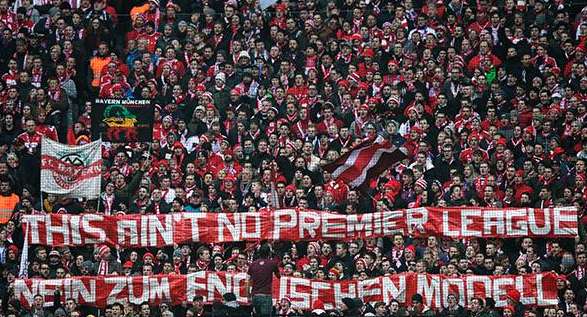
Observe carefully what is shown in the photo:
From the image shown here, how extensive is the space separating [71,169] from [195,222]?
2080mm

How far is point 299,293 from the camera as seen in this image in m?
25.6

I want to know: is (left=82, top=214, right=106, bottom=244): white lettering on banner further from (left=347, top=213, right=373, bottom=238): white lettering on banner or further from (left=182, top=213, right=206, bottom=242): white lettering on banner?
(left=347, top=213, right=373, bottom=238): white lettering on banner

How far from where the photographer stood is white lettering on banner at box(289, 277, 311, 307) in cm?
2555

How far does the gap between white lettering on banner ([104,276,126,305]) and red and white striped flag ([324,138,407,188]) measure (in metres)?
3.42

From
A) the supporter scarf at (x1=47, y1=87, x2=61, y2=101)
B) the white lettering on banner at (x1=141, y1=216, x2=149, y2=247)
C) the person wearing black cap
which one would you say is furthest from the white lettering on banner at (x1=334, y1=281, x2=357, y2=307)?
the supporter scarf at (x1=47, y1=87, x2=61, y2=101)

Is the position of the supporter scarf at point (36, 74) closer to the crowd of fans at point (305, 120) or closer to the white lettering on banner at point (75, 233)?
the crowd of fans at point (305, 120)

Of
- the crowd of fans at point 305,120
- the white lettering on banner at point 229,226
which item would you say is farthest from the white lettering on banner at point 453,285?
the white lettering on banner at point 229,226

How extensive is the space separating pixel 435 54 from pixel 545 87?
1.85 meters

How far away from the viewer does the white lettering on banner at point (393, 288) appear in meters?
25.4

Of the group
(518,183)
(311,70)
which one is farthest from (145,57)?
(518,183)

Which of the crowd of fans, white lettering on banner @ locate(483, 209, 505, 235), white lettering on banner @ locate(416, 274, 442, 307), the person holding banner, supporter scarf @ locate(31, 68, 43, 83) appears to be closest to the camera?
the person holding banner

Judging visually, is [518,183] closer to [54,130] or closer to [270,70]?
[270,70]

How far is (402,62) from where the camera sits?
2892 cm

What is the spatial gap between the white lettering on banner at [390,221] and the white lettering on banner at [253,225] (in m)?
1.78
